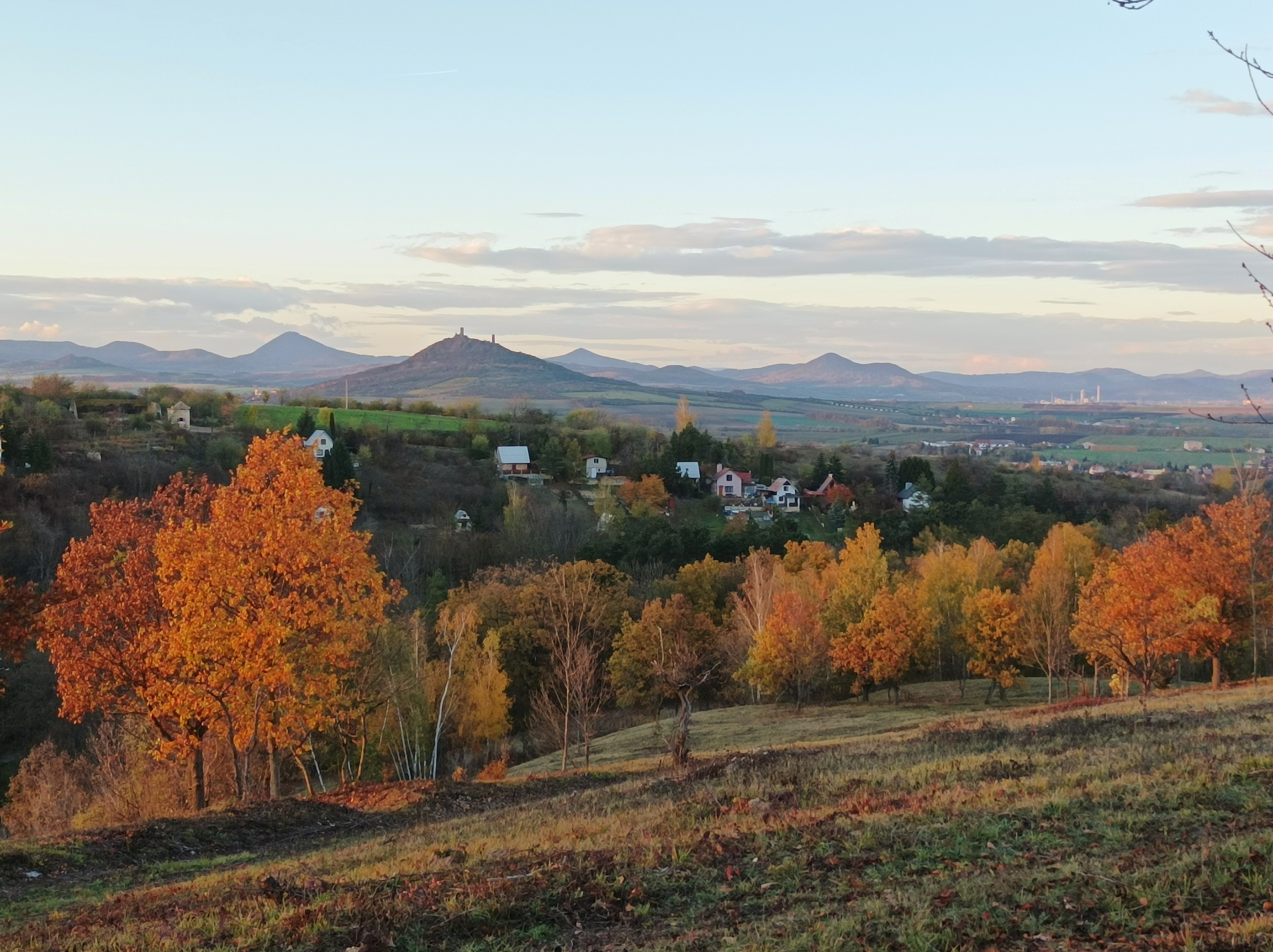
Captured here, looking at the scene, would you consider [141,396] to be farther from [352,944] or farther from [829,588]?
[352,944]

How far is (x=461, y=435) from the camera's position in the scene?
377 feet

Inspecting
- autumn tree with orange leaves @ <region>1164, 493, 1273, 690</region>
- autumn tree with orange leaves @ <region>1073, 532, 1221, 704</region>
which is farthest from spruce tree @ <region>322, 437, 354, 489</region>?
autumn tree with orange leaves @ <region>1164, 493, 1273, 690</region>

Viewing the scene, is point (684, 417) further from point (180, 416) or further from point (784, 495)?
point (180, 416)

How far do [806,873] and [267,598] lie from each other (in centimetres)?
1395

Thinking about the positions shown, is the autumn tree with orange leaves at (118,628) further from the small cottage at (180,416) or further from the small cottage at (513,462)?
the small cottage at (180,416)

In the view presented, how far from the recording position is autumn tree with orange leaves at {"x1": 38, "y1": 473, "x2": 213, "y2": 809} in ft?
67.5

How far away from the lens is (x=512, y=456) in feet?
349

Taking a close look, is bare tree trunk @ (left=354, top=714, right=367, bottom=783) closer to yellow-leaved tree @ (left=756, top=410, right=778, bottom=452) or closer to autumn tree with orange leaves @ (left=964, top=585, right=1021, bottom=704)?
autumn tree with orange leaves @ (left=964, top=585, right=1021, bottom=704)

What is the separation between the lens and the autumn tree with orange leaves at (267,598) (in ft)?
65.2

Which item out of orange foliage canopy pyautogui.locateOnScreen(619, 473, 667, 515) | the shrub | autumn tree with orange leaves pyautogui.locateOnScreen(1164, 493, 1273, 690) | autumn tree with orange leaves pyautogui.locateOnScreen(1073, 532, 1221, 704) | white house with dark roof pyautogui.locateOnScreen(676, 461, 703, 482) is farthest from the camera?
white house with dark roof pyautogui.locateOnScreen(676, 461, 703, 482)

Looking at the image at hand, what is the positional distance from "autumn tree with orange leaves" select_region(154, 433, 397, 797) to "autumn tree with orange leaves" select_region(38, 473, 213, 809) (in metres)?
0.45

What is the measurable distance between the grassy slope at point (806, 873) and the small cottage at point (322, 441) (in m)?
81.8

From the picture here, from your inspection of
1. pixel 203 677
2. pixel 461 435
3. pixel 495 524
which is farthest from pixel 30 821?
pixel 461 435

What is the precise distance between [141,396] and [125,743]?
8840 cm
